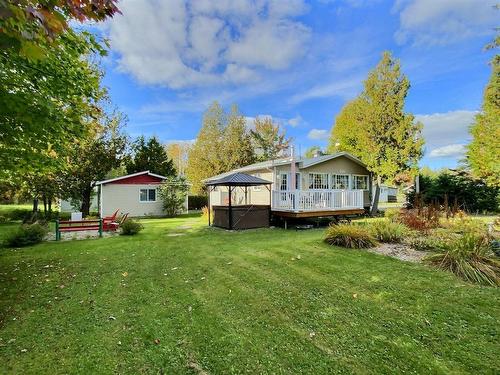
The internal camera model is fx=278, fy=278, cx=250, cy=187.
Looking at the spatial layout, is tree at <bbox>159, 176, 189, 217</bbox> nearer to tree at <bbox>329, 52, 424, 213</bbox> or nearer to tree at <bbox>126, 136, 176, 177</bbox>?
tree at <bbox>126, 136, 176, 177</bbox>

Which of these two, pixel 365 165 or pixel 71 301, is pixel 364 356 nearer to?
pixel 71 301

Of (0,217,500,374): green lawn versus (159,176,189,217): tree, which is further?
(159,176,189,217): tree

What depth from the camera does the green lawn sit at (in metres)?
2.92

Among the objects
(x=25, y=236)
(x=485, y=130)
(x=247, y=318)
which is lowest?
(x=247, y=318)

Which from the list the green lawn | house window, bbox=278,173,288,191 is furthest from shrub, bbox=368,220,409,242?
house window, bbox=278,173,288,191

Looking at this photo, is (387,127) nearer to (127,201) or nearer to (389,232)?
(389,232)

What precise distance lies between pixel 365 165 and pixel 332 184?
9.80 feet

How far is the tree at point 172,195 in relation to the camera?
22.4 meters

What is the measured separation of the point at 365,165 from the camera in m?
19.0

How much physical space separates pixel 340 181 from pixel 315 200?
5914mm

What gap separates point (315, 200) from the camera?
1354 centimetres

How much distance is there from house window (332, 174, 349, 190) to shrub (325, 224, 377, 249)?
33.8 ft

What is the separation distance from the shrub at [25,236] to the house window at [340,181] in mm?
15445

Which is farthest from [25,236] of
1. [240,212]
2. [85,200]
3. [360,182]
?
[360,182]
